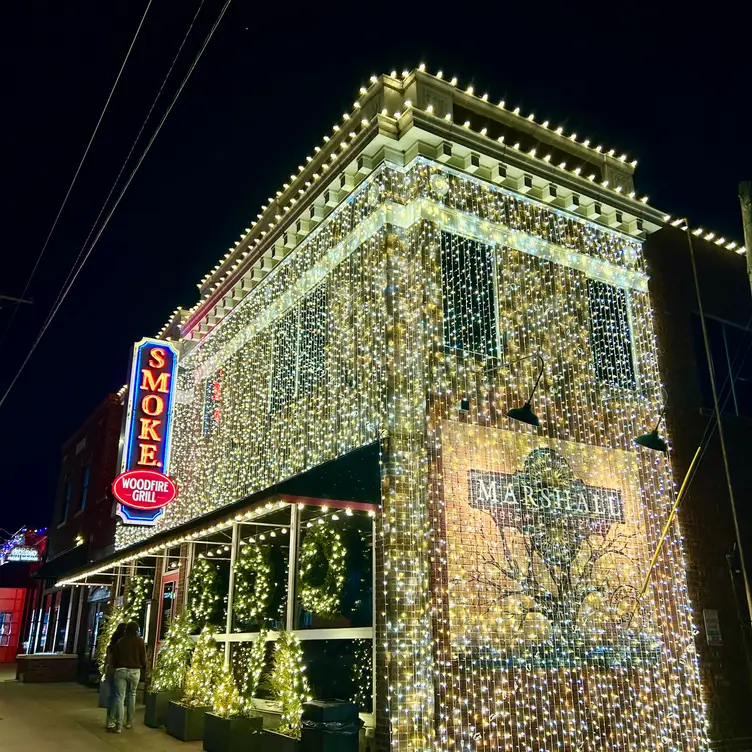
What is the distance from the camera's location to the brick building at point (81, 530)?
2067 centimetres

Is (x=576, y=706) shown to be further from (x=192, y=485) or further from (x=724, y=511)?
(x=192, y=485)

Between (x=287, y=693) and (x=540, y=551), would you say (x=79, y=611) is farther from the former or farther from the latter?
(x=540, y=551)

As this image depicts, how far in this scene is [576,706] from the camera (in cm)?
926

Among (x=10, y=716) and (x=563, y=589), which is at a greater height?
(x=563, y=589)

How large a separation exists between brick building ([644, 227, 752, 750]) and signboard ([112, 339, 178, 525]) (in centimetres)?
993

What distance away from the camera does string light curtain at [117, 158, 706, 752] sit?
8.77 m

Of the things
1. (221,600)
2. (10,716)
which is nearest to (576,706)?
(221,600)

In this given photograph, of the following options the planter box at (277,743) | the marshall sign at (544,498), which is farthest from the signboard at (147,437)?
the marshall sign at (544,498)

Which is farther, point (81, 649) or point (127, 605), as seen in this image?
point (81, 649)

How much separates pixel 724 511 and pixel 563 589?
3845 mm

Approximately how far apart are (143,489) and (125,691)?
4196mm

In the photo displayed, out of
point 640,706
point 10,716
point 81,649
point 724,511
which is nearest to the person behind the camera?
point 640,706

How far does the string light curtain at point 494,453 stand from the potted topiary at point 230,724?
196cm

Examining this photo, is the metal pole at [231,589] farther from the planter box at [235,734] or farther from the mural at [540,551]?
the mural at [540,551]
